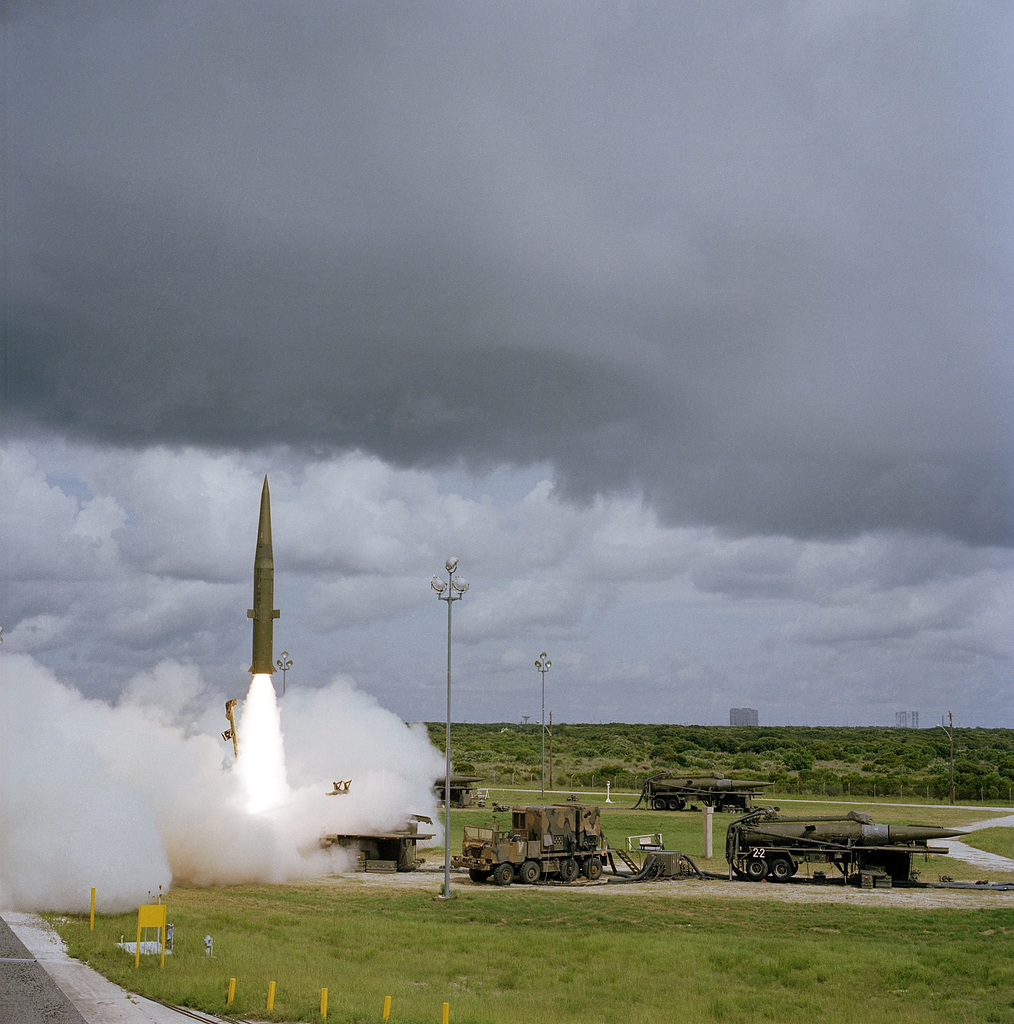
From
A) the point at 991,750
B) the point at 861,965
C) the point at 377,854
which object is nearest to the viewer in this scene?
the point at 861,965

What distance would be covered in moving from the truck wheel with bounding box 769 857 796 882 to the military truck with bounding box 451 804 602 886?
587cm

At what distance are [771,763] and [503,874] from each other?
7329 centimetres

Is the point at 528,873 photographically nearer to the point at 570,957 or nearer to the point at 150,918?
the point at 570,957

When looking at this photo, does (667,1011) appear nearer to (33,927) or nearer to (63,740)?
(33,927)

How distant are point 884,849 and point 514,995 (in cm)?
2011

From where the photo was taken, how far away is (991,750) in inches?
5138

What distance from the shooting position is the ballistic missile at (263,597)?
132 feet

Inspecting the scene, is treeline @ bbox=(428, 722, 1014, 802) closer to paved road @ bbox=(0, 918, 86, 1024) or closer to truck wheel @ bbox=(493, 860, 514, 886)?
truck wheel @ bbox=(493, 860, 514, 886)

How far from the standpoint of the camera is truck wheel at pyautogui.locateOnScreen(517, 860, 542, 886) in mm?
36250

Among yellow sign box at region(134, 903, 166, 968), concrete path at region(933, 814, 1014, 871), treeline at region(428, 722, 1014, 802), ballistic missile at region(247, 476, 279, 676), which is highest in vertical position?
ballistic missile at region(247, 476, 279, 676)

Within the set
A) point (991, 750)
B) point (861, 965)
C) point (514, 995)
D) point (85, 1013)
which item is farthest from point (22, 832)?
point (991, 750)

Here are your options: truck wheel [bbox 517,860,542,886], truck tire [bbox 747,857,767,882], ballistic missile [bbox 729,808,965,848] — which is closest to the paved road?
A: truck wheel [bbox 517,860,542,886]

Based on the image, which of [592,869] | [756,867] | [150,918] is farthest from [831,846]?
[150,918]

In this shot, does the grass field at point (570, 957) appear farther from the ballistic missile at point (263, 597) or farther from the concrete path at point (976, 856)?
the concrete path at point (976, 856)
